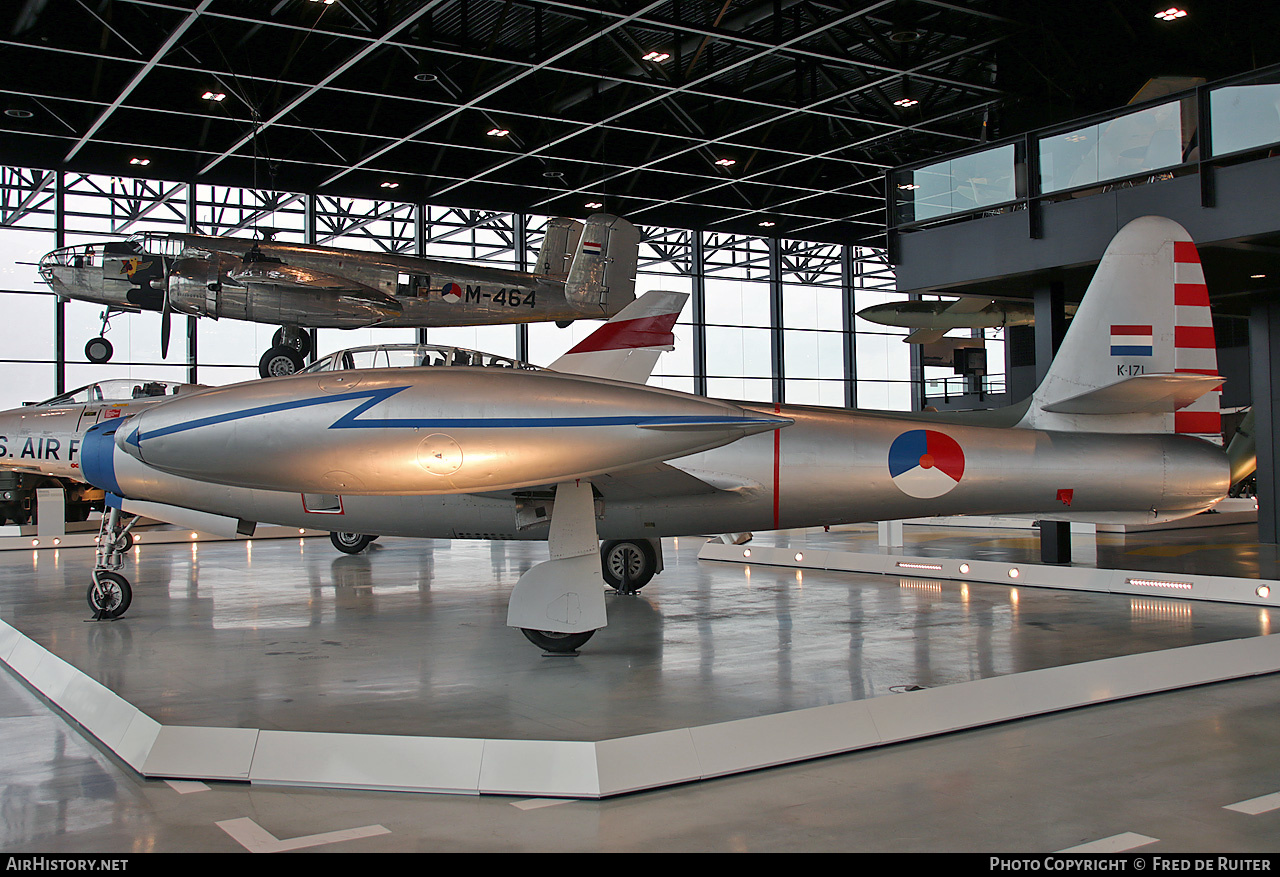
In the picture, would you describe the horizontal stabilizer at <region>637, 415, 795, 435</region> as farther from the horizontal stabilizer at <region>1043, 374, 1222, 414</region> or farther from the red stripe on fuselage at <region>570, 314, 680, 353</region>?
the horizontal stabilizer at <region>1043, 374, 1222, 414</region>

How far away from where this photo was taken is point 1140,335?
864cm

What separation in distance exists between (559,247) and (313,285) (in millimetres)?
4919

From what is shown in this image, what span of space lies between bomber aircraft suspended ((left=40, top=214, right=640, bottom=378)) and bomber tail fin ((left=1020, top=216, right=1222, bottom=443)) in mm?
8498

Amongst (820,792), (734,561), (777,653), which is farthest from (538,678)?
(734,561)

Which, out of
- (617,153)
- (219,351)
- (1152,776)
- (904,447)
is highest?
(617,153)

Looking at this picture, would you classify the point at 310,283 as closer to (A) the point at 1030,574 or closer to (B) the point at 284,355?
(B) the point at 284,355

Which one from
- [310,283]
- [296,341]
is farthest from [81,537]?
[310,283]

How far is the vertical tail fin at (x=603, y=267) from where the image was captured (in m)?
15.6

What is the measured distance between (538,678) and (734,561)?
29.4 feet

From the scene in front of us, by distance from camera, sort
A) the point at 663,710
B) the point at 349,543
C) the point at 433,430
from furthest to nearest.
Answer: the point at 349,543, the point at 663,710, the point at 433,430

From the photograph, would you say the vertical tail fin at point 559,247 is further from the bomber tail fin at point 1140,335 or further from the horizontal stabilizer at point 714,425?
the horizontal stabilizer at point 714,425
